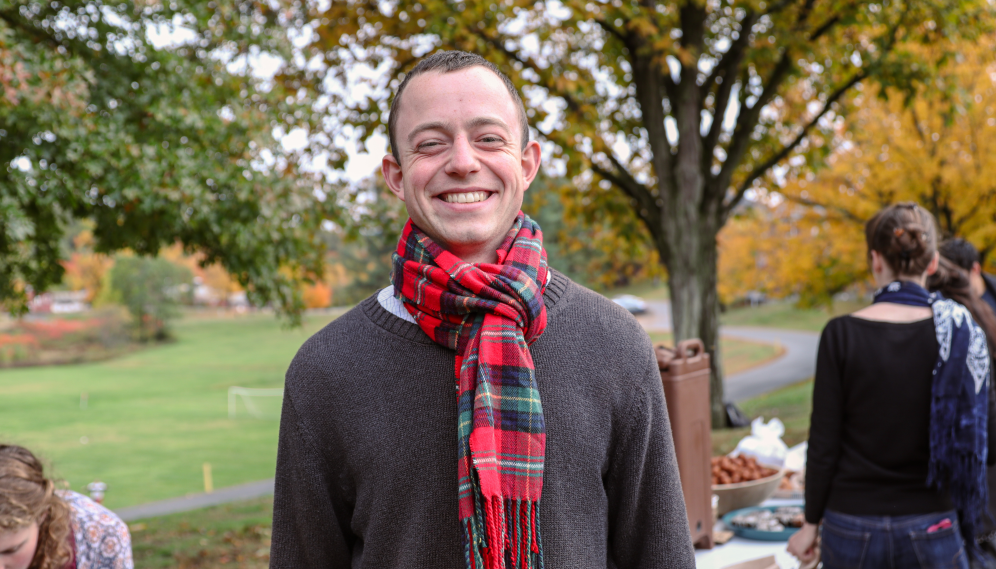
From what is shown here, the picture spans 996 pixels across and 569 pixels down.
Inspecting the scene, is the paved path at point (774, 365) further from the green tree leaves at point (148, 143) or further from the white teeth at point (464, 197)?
the white teeth at point (464, 197)

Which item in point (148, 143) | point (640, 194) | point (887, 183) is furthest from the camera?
point (887, 183)

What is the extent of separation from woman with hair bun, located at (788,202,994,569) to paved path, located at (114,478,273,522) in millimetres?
13928

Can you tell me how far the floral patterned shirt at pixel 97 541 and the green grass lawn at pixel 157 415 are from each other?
1.24 feet

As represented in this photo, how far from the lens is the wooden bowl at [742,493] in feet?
10.9

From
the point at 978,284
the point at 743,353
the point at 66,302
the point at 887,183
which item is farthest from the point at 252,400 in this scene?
the point at 978,284

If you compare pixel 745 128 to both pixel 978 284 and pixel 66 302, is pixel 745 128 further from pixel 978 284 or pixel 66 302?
pixel 66 302

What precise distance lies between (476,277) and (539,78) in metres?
6.56

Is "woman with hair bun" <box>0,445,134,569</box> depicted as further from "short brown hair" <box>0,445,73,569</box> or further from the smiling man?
the smiling man

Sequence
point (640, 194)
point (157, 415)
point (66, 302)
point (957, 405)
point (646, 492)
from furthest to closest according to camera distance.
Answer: point (66, 302), point (157, 415), point (640, 194), point (957, 405), point (646, 492)

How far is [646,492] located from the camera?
1.44 m

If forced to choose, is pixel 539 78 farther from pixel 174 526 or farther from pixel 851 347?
pixel 174 526

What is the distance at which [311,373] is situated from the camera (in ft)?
4.66

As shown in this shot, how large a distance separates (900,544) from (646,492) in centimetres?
155

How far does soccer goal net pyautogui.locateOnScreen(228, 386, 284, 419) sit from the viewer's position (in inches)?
1298
